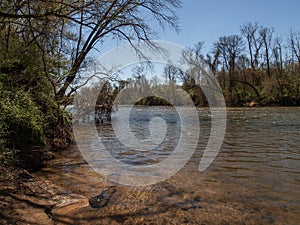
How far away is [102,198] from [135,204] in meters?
0.56

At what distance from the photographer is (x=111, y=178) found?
5.07m

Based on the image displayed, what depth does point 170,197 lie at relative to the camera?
4109 millimetres

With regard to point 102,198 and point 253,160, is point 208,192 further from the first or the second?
point 253,160

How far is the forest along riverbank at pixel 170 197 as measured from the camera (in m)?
3.34

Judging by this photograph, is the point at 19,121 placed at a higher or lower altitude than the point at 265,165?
higher

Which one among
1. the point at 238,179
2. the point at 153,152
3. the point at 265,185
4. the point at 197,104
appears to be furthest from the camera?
the point at 197,104

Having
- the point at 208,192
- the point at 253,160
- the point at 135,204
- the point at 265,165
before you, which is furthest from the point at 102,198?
the point at 253,160

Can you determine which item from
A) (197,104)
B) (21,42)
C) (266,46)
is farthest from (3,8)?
(266,46)

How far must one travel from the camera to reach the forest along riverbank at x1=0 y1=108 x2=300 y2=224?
334 cm

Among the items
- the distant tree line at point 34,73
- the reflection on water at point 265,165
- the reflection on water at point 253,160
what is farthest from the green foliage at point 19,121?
the reflection on water at point 265,165

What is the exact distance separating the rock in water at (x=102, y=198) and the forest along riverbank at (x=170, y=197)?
0.05ft

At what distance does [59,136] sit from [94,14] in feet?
14.5

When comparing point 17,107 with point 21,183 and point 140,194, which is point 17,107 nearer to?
point 21,183

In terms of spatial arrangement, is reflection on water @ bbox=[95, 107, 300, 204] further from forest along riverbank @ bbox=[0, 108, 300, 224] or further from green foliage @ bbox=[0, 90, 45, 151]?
green foliage @ bbox=[0, 90, 45, 151]
